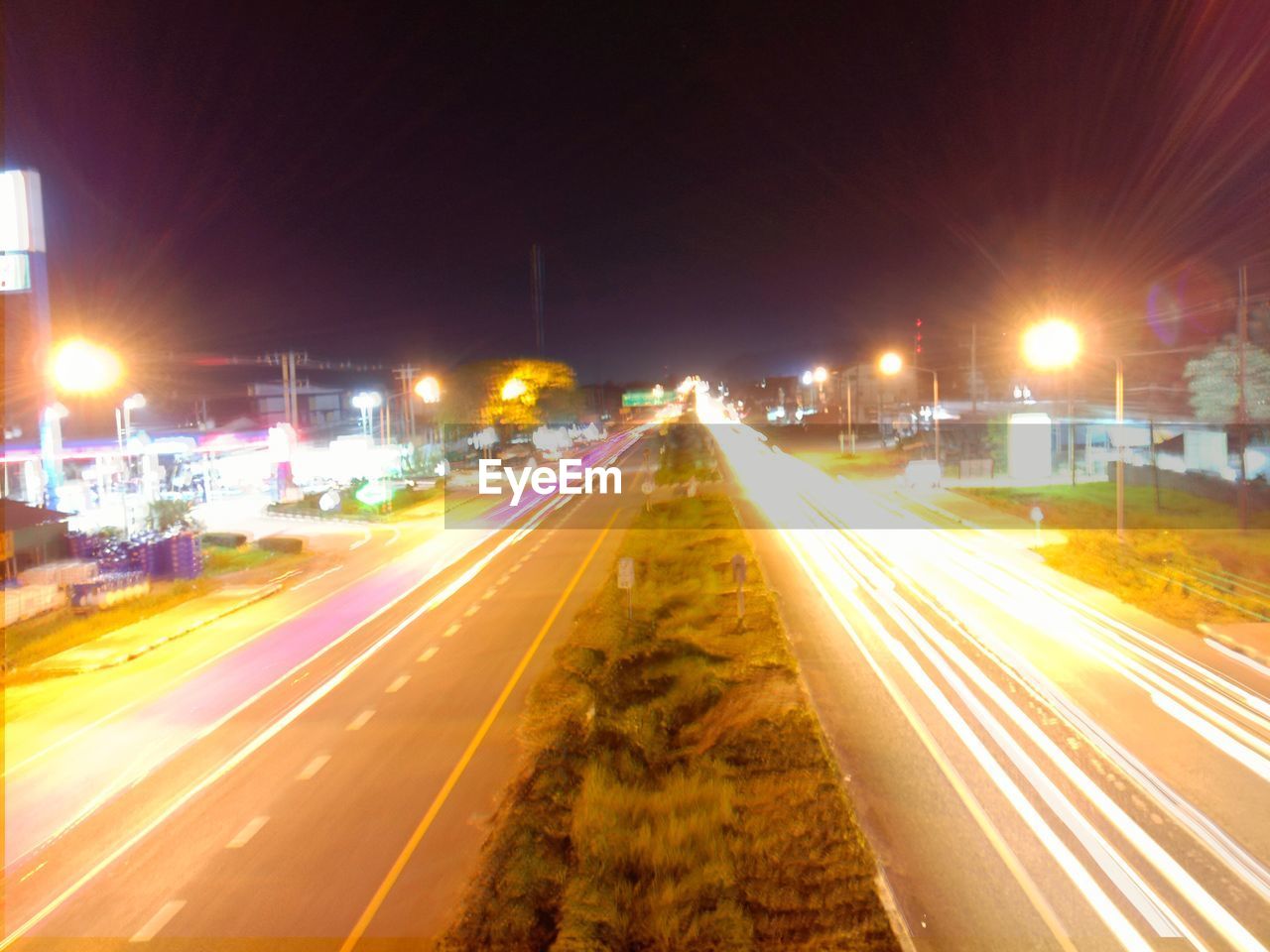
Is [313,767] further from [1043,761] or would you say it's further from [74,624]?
[74,624]

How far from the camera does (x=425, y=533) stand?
3098 cm

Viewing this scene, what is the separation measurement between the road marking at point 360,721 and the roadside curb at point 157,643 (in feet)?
20.6

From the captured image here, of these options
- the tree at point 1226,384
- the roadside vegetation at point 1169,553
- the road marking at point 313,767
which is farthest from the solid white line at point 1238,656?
the tree at point 1226,384

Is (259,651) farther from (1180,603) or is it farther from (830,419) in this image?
(830,419)

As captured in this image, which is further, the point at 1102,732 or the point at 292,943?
the point at 1102,732

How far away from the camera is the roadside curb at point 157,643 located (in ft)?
50.4

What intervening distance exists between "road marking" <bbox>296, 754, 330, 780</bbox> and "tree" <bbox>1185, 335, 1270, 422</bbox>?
4297cm

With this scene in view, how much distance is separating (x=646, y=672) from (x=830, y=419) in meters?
88.2

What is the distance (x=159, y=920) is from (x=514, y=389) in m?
70.4

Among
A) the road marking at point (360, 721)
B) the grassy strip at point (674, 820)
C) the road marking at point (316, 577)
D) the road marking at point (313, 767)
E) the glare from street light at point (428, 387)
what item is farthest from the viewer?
the glare from street light at point (428, 387)

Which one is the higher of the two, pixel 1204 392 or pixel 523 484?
pixel 1204 392

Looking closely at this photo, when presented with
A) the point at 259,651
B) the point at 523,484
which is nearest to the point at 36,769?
the point at 259,651

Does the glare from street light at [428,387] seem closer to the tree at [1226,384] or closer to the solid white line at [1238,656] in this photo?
the tree at [1226,384]

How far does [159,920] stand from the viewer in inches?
289
